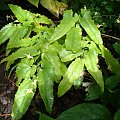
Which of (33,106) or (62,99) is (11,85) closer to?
(33,106)

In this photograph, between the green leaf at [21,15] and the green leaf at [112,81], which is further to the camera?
the green leaf at [21,15]

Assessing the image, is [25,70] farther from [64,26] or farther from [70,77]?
[64,26]

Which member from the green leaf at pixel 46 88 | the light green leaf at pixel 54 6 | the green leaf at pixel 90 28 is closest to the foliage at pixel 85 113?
the green leaf at pixel 46 88

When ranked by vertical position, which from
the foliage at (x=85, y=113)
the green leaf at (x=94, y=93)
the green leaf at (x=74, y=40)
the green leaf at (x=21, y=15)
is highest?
the green leaf at (x=21, y=15)

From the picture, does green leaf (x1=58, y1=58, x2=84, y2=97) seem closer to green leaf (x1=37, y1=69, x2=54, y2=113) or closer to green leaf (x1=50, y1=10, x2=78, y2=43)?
green leaf (x1=37, y1=69, x2=54, y2=113)

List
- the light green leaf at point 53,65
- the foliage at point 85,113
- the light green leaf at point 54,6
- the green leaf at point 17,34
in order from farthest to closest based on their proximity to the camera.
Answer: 1. the light green leaf at point 54,6
2. the green leaf at point 17,34
3. the light green leaf at point 53,65
4. the foliage at point 85,113

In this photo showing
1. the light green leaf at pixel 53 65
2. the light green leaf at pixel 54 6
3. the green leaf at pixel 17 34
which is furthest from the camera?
the light green leaf at pixel 54 6

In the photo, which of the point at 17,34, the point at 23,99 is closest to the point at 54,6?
the point at 17,34

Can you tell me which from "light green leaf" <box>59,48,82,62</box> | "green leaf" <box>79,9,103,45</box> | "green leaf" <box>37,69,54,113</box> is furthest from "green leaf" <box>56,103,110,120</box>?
"green leaf" <box>79,9,103,45</box>

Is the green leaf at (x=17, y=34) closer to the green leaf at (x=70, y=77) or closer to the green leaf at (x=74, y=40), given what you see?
the green leaf at (x=74, y=40)
